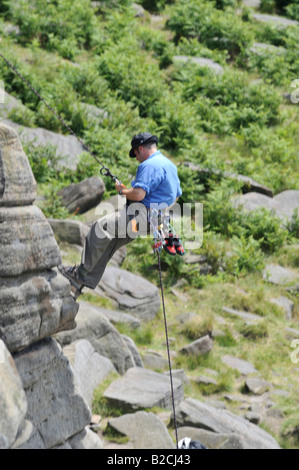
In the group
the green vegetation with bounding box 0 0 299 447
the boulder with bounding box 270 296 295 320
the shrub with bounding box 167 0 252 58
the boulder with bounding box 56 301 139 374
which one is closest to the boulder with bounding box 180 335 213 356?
the green vegetation with bounding box 0 0 299 447

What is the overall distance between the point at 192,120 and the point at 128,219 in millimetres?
15501

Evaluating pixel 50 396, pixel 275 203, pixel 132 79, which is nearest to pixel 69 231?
pixel 50 396

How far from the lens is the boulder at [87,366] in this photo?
9.62 meters

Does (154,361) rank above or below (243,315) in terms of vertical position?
above

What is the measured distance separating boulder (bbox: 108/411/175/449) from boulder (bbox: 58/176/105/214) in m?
7.85

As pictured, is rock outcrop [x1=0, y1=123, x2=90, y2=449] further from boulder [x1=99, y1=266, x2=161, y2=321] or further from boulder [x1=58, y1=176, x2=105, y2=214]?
boulder [x1=58, y1=176, x2=105, y2=214]

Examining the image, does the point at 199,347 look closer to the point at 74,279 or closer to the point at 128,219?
the point at 74,279

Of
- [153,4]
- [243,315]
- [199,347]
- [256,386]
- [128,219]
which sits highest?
[128,219]

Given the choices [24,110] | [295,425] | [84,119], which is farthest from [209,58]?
[295,425]

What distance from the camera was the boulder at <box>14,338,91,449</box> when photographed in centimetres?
741

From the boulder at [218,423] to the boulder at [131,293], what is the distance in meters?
3.58

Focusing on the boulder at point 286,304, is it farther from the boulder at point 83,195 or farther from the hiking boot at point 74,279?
the hiking boot at point 74,279

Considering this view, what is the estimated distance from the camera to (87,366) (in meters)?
9.98

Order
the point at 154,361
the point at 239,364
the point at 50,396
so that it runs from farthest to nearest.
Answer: the point at 239,364 < the point at 154,361 < the point at 50,396
